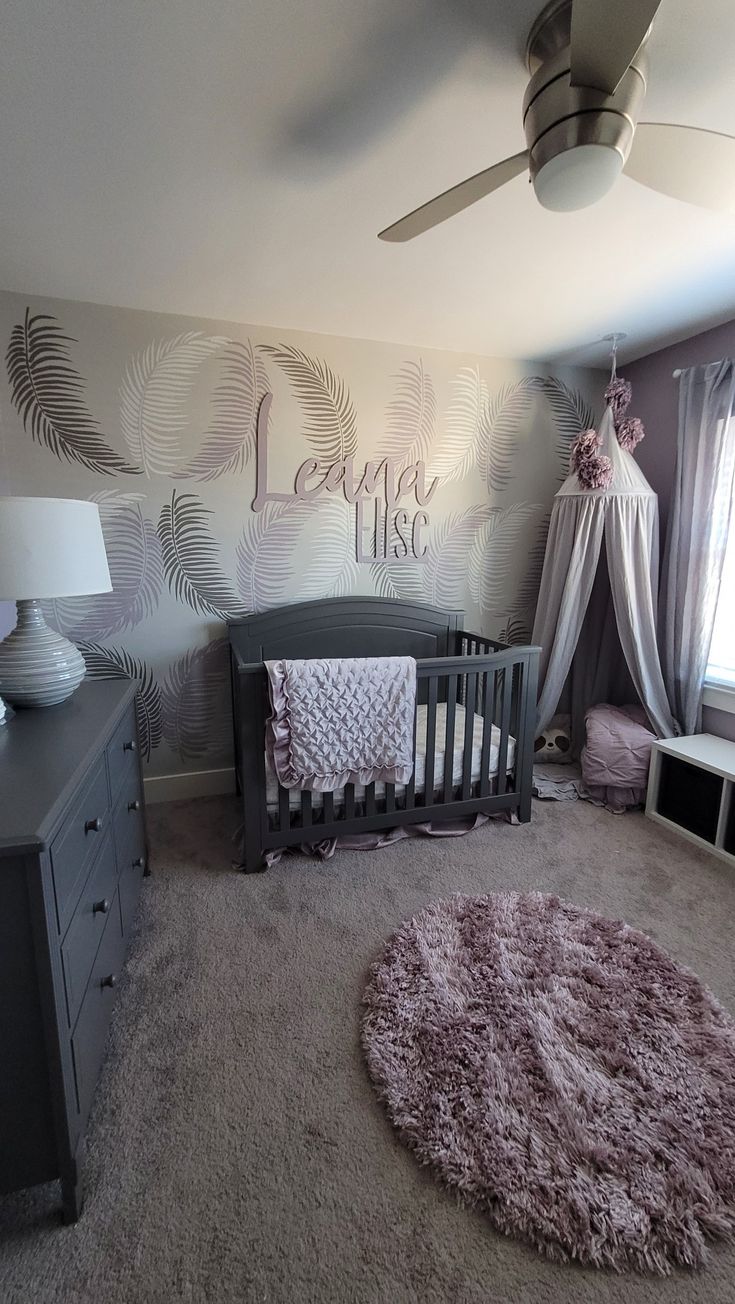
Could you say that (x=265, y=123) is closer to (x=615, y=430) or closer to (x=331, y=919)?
(x=615, y=430)

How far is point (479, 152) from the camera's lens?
139 centimetres

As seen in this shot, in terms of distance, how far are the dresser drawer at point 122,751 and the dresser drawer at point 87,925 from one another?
0.50ft

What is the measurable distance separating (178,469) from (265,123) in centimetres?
141

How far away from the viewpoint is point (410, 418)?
2816mm

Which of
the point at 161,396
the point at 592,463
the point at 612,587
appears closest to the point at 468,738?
the point at 612,587

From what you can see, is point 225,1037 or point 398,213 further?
point 398,213

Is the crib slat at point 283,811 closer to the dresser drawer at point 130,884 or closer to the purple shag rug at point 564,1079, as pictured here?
the dresser drawer at point 130,884

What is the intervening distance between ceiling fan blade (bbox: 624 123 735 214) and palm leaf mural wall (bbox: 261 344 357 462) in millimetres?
1684

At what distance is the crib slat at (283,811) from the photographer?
206 centimetres

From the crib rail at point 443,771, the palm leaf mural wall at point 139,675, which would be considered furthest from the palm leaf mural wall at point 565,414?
the palm leaf mural wall at point 139,675

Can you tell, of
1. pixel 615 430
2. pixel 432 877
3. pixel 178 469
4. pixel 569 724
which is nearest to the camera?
pixel 432 877

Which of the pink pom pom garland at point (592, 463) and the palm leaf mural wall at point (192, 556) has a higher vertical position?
the pink pom pom garland at point (592, 463)

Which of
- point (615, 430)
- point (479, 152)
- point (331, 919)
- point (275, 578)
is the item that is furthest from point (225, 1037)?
point (615, 430)

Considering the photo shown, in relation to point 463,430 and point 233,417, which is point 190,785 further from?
point 463,430
